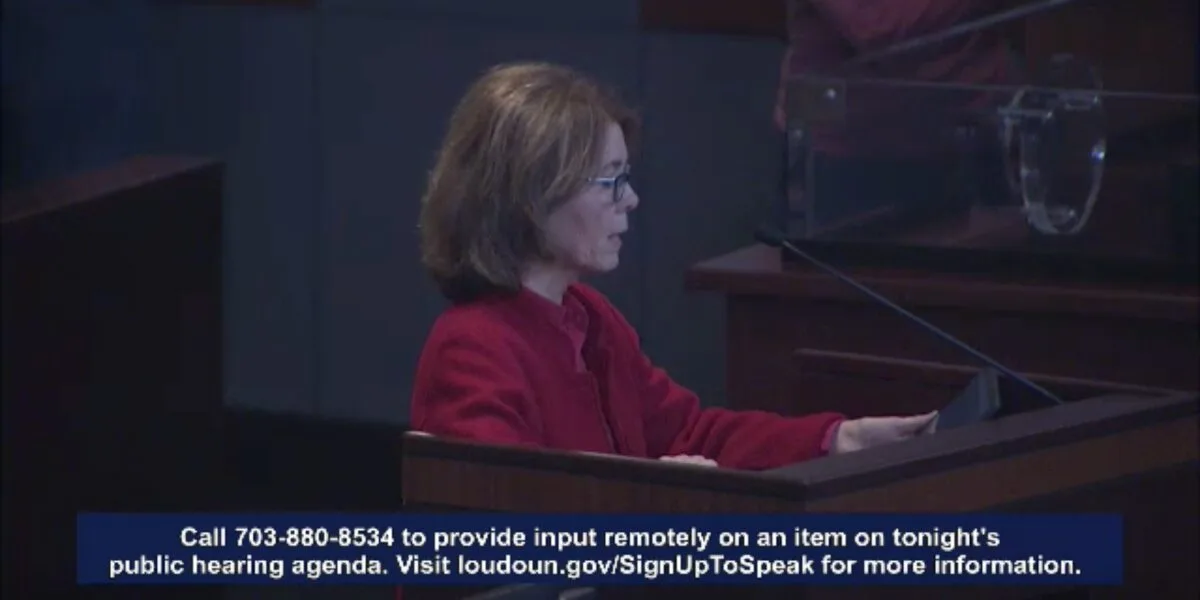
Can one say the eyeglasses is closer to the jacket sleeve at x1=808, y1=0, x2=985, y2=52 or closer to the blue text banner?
the blue text banner

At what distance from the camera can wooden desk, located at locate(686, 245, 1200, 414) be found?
A: 280 centimetres

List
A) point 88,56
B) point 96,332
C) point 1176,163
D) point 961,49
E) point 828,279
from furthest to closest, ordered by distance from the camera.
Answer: point 88,56 < point 96,332 < point 961,49 < point 828,279 < point 1176,163

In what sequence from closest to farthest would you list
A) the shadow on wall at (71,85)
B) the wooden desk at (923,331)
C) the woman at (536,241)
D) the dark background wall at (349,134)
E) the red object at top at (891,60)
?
1. the woman at (536,241)
2. the wooden desk at (923,331)
3. the red object at top at (891,60)
4. the dark background wall at (349,134)
5. the shadow on wall at (71,85)

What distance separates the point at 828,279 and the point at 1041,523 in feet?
3.79

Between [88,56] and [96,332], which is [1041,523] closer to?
[96,332]

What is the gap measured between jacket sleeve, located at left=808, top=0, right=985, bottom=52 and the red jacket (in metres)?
1.07

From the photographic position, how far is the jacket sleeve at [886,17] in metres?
3.40

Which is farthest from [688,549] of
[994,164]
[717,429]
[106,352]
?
[106,352]

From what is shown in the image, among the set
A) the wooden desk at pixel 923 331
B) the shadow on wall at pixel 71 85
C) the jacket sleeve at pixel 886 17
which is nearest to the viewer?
the wooden desk at pixel 923 331

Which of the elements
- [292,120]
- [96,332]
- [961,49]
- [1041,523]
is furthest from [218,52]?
[1041,523]

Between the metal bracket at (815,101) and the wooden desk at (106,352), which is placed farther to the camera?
the wooden desk at (106,352)

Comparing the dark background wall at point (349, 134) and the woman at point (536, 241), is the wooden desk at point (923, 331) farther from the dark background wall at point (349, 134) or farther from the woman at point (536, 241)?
the dark background wall at point (349, 134)

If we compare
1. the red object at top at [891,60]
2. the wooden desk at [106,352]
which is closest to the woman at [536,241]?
the red object at top at [891,60]

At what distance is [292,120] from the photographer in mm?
5113
